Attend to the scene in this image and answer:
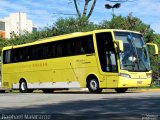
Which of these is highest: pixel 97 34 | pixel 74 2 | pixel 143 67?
pixel 74 2

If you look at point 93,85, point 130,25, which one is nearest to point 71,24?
point 130,25

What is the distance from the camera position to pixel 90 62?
25359 millimetres

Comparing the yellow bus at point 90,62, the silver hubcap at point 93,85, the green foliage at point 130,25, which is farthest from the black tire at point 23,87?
the green foliage at point 130,25

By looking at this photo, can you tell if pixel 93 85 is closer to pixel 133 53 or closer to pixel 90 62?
pixel 90 62

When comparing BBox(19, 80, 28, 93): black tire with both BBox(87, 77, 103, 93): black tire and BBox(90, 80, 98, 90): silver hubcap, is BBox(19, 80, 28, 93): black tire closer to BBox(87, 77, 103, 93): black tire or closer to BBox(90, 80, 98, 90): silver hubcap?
BBox(87, 77, 103, 93): black tire

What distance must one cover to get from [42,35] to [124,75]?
24.0m

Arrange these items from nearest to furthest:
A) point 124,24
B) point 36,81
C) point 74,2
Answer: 1. point 36,81
2. point 124,24
3. point 74,2

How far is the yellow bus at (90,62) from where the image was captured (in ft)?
79.5

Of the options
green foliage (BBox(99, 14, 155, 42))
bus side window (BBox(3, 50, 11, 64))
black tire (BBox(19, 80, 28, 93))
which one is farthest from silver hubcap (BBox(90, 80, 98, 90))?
green foliage (BBox(99, 14, 155, 42))

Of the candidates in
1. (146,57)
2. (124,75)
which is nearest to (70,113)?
(124,75)

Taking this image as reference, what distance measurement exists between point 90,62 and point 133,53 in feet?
7.66

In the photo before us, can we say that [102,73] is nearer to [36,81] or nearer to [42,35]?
[36,81]

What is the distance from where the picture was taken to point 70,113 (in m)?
12.9

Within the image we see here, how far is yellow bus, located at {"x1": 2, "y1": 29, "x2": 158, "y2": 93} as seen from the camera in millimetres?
24219
